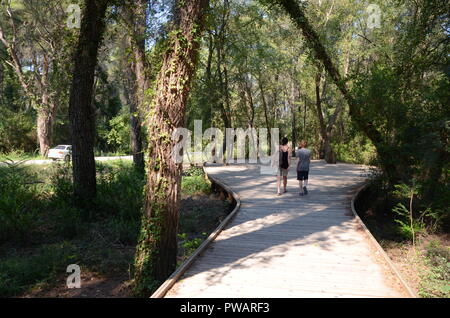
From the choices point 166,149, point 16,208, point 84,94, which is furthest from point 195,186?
point 166,149

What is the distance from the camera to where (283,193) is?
10172 millimetres

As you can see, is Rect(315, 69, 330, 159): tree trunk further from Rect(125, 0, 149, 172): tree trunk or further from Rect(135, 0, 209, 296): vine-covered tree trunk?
Rect(135, 0, 209, 296): vine-covered tree trunk

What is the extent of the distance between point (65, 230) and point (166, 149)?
4.51 meters

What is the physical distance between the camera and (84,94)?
28.9 ft

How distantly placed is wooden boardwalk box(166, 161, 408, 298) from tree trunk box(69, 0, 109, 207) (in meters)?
4.62

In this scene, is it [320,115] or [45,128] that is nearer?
[320,115]

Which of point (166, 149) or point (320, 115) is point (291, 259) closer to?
point (166, 149)

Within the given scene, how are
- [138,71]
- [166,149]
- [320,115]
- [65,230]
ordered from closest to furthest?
[166,149], [65,230], [138,71], [320,115]

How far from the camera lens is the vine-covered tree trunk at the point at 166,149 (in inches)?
199

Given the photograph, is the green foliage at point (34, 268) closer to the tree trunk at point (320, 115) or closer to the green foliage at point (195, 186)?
the green foliage at point (195, 186)

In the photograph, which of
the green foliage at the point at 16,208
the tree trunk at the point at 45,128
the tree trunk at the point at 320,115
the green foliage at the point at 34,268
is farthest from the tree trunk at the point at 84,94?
the tree trunk at the point at 45,128

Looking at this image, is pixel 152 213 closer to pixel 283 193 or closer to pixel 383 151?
pixel 283 193

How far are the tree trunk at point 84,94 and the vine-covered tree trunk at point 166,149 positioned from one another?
180 inches

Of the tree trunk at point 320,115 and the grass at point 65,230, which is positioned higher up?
the tree trunk at point 320,115
